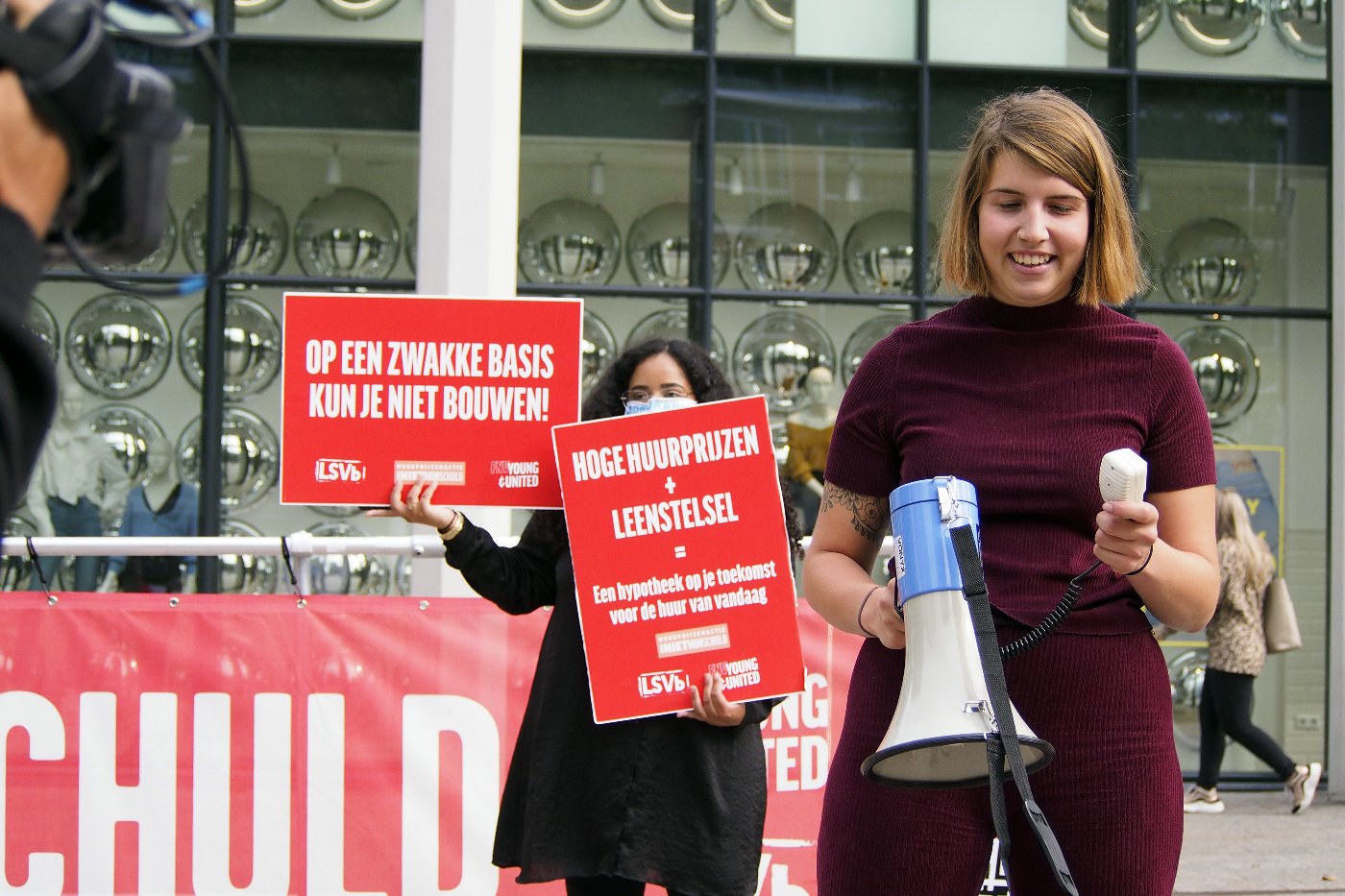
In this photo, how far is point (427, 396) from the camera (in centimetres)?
433

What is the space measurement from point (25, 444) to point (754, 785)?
9.54 ft

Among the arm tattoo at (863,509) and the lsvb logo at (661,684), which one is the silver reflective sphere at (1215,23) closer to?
the lsvb logo at (661,684)

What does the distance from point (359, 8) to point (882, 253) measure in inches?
145

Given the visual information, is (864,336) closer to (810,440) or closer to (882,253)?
(882,253)

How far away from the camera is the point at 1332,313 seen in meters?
10.5

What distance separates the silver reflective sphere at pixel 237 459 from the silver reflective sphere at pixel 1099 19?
580 centimetres

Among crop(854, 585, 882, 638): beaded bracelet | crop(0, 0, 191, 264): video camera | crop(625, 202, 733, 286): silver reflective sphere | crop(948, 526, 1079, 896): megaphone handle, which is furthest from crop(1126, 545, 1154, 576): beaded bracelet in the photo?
crop(625, 202, 733, 286): silver reflective sphere

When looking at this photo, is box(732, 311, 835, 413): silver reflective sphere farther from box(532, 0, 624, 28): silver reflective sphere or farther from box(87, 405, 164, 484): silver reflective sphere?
box(87, 405, 164, 484): silver reflective sphere

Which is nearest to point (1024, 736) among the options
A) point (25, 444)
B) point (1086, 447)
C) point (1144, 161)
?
point (1086, 447)

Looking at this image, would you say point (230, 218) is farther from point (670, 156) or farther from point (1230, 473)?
point (1230, 473)

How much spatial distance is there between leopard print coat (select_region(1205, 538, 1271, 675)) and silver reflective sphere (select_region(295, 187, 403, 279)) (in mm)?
5380

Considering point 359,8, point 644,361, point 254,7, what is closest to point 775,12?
point 359,8

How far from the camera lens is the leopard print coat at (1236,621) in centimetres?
926

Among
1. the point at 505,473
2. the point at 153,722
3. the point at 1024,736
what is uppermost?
the point at 505,473
